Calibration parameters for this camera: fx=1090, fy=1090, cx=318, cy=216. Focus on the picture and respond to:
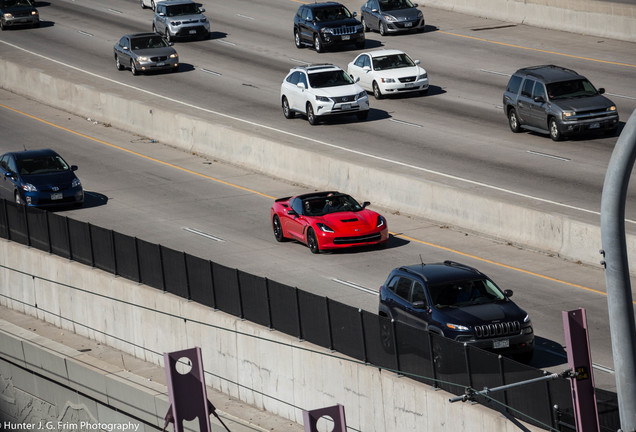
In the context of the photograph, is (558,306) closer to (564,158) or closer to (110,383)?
(110,383)

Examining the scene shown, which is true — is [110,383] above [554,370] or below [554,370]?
below

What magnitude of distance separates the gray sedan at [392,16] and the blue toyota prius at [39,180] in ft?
77.2

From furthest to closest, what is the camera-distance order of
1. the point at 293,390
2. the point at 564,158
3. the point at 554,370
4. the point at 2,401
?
the point at 564,158 < the point at 2,401 < the point at 293,390 < the point at 554,370

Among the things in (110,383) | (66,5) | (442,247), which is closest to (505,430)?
(110,383)

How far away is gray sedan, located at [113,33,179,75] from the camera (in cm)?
4816

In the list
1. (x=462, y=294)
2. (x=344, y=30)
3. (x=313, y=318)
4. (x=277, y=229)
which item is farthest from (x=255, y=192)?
(x=344, y=30)

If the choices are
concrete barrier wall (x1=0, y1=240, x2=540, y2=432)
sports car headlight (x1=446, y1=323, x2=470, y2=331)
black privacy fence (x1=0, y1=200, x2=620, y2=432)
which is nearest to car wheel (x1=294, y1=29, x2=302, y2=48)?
black privacy fence (x1=0, y1=200, x2=620, y2=432)

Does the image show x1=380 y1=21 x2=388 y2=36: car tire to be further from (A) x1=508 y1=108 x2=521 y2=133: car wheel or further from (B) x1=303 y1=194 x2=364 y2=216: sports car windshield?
(B) x1=303 y1=194 x2=364 y2=216: sports car windshield

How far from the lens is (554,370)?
16.9 meters

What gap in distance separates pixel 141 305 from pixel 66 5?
47627 mm

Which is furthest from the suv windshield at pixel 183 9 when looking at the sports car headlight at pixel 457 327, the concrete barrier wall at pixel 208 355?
the sports car headlight at pixel 457 327

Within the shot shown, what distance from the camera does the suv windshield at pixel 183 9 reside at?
54559 mm

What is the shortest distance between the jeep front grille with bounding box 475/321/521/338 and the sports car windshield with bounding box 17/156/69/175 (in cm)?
1866

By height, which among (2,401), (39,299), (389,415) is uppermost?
(389,415)
